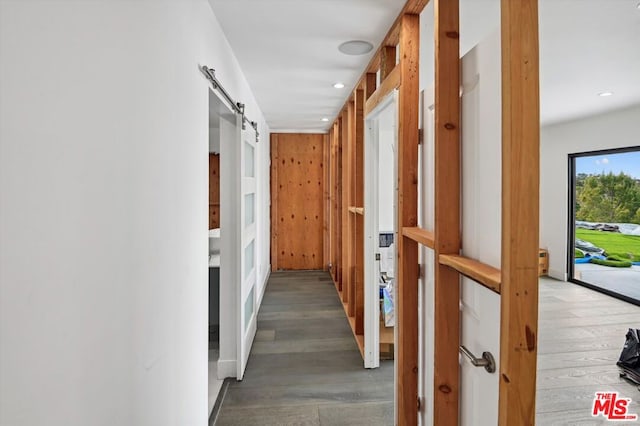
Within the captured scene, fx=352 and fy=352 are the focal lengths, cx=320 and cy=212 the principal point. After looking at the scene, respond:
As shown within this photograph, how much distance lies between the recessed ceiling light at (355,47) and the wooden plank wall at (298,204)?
12.5 ft

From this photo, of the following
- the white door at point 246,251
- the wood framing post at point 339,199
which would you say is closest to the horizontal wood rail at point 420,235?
the white door at point 246,251

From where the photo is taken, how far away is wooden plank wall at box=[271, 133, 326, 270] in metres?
6.36

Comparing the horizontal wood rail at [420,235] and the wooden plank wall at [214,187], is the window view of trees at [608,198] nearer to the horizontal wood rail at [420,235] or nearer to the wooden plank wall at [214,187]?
the horizontal wood rail at [420,235]

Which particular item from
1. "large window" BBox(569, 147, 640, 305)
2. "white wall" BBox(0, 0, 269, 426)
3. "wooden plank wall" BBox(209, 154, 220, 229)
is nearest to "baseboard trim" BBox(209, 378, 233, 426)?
"white wall" BBox(0, 0, 269, 426)

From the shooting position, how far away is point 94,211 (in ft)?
2.85

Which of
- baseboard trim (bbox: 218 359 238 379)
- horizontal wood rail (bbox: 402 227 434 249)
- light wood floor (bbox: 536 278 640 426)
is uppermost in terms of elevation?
horizontal wood rail (bbox: 402 227 434 249)

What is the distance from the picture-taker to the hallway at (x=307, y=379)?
230 centimetres

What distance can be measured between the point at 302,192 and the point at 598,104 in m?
4.43

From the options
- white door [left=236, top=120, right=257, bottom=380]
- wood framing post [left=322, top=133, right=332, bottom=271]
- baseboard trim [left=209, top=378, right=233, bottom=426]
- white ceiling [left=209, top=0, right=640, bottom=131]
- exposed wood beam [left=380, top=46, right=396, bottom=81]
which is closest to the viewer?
white ceiling [left=209, top=0, right=640, bottom=131]

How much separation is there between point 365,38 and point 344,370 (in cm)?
249

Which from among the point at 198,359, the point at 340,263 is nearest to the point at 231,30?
the point at 198,359

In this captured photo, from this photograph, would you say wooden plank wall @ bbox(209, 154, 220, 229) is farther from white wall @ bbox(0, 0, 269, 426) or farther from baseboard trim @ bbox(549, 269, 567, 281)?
baseboard trim @ bbox(549, 269, 567, 281)

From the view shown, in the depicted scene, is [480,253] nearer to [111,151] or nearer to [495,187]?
[495,187]

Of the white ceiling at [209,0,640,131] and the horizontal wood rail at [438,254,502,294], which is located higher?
the white ceiling at [209,0,640,131]
